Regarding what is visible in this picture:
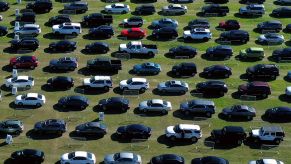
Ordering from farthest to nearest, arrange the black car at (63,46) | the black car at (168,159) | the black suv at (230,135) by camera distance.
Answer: the black car at (63,46) → the black suv at (230,135) → the black car at (168,159)

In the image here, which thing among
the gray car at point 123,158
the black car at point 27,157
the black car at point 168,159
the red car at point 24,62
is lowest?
the black car at point 27,157

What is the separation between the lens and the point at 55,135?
82.6m

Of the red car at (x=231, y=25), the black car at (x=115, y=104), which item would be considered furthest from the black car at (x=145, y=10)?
the black car at (x=115, y=104)

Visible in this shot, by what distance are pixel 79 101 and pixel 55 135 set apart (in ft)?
23.6

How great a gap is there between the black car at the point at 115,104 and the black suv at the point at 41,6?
1392 inches

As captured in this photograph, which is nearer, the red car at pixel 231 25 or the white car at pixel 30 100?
the white car at pixel 30 100

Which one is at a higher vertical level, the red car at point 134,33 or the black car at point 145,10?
the black car at point 145,10

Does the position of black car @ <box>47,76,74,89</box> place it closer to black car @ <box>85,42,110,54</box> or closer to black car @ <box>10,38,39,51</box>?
black car @ <box>85,42,110,54</box>

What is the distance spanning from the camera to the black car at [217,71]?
9700cm

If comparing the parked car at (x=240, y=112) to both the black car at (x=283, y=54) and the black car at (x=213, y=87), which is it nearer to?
the black car at (x=213, y=87)

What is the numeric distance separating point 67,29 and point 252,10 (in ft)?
105

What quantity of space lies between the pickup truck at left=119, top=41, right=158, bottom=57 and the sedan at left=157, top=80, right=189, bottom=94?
36.6 feet

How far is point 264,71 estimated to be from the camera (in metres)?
96.9

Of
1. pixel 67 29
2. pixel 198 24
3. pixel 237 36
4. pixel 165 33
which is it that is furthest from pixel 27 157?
pixel 198 24
